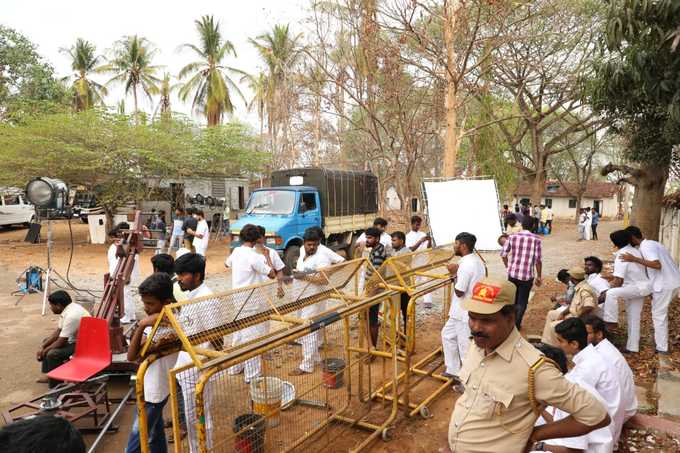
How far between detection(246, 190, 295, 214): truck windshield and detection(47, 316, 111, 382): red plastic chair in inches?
285

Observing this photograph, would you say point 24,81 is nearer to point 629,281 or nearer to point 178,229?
point 178,229

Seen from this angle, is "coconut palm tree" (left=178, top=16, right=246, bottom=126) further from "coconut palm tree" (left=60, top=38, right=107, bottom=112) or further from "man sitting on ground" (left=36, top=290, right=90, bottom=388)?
"man sitting on ground" (left=36, top=290, right=90, bottom=388)

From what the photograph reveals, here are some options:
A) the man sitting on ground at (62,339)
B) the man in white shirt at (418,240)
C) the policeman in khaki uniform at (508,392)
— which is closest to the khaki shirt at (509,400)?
the policeman in khaki uniform at (508,392)

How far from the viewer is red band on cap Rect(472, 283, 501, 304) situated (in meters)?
2.08

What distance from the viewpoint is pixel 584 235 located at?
21031mm

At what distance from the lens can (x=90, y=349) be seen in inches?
178

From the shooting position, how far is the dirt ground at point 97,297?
408 cm

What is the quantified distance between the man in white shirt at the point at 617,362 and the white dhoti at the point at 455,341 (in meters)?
1.17

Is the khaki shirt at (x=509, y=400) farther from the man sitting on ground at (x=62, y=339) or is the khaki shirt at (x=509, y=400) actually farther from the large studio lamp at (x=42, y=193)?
the large studio lamp at (x=42, y=193)

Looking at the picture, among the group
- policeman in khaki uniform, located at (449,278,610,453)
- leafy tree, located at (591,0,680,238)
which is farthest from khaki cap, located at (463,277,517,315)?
leafy tree, located at (591,0,680,238)

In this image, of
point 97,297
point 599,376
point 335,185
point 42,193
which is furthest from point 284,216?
point 599,376

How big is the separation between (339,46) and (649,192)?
320 inches

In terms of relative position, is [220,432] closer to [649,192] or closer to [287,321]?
[287,321]

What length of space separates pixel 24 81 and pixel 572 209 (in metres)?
42.0
